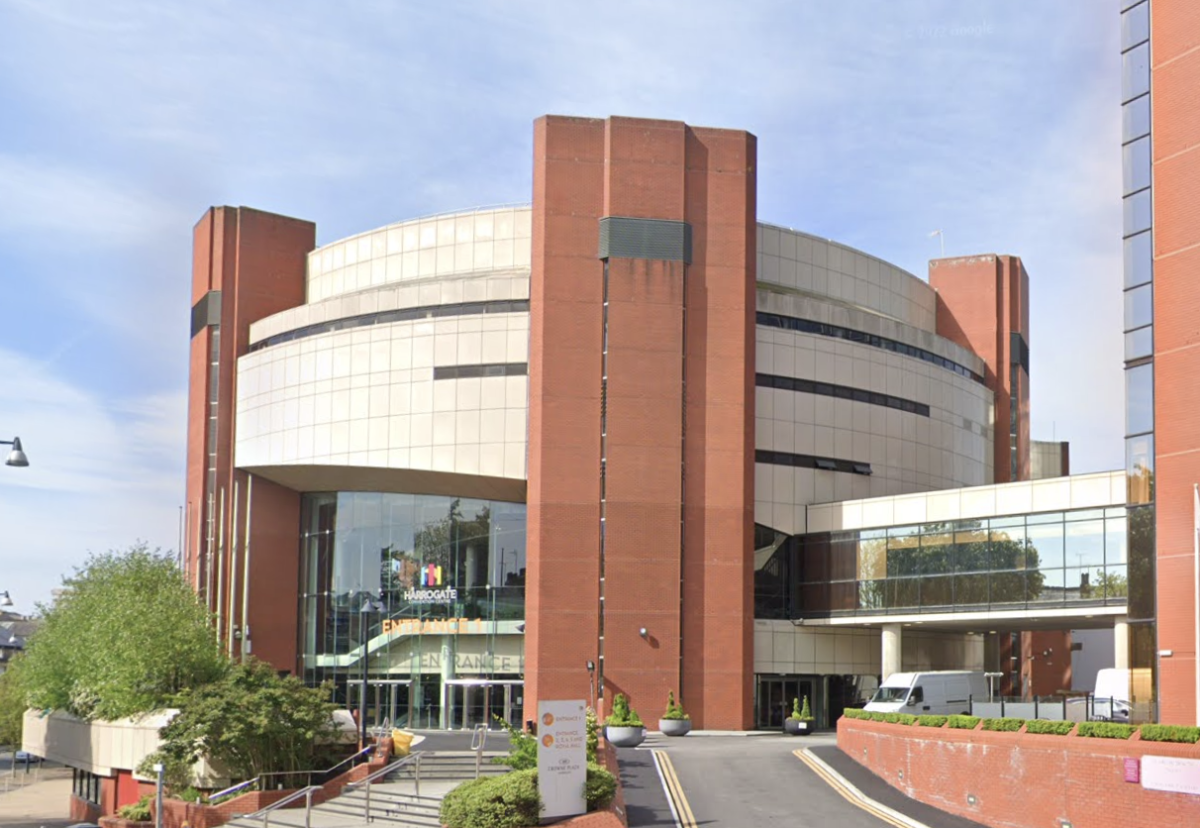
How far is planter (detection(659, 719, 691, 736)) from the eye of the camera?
182 ft

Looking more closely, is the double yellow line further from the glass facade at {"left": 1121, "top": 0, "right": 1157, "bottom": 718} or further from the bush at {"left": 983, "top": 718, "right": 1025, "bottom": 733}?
the glass facade at {"left": 1121, "top": 0, "right": 1157, "bottom": 718}

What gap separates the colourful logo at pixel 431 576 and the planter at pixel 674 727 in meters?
14.1

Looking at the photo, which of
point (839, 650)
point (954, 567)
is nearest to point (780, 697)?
point (839, 650)

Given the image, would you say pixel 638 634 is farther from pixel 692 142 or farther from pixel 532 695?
pixel 692 142

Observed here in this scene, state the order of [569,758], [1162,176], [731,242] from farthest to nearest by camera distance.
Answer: [731,242] → [1162,176] → [569,758]

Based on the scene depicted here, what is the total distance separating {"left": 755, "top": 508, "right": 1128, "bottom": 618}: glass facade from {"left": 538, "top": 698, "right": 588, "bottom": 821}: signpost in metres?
23.7

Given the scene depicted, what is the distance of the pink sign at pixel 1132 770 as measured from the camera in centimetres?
3020

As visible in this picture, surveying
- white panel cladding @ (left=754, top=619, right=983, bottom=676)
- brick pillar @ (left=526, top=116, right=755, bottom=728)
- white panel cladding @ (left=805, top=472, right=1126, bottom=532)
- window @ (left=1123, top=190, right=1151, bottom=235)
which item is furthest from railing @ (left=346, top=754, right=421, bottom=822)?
white panel cladding @ (left=805, top=472, right=1126, bottom=532)

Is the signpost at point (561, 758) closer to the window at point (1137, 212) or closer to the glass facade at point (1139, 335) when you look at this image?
the glass facade at point (1139, 335)

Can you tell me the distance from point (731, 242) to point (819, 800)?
31025 millimetres

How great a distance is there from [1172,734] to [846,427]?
36.4 meters

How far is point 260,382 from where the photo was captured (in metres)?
70.6

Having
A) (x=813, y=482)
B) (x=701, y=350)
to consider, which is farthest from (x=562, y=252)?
(x=813, y=482)

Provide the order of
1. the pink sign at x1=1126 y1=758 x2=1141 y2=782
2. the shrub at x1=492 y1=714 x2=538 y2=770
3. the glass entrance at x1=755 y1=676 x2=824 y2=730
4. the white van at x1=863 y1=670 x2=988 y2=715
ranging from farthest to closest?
the glass entrance at x1=755 y1=676 x2=824 y2=730
the white van at x1=863 y1=670 x2=988 y2=715
the shrub at x1=492 y1=714 x2=538 y2=770
the pink sign at x1=1126 y1=758 x2=1141 y2=782
